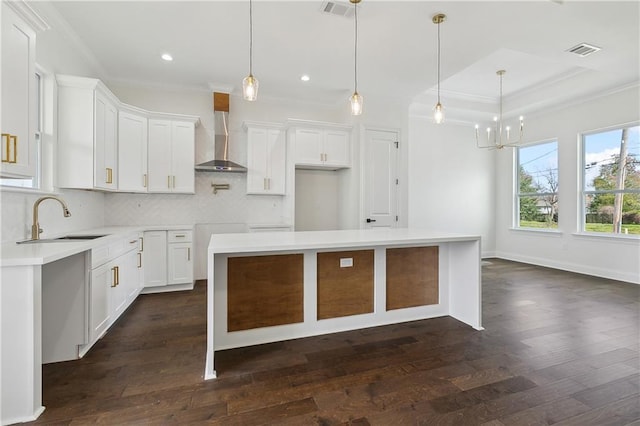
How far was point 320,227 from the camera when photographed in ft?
17.9

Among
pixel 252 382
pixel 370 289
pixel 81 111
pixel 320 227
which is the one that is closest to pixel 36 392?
pixel 252 382

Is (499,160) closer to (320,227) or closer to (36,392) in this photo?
(320,227)

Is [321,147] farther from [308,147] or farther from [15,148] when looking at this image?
[15,148]

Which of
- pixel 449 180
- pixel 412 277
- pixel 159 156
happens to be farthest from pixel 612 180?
pixel 159 156

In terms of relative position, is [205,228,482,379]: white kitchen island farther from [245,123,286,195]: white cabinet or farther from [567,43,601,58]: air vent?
[567,43,601,58]: air vent

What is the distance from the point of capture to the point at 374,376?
6.82 ft

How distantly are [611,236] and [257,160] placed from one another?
584cm

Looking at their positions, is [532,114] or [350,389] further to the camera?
[532,114]

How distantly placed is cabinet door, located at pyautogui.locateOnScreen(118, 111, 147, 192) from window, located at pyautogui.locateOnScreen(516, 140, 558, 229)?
7156 mm

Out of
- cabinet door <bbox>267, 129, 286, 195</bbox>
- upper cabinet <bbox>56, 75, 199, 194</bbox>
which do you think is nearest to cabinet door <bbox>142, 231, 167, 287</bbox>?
upper cabinet <bbox>56, 75, 199, 194</bbox>

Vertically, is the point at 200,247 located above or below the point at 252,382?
above

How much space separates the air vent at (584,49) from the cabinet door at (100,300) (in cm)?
548

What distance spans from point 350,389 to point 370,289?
1.11 metres

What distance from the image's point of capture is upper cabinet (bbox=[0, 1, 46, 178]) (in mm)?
1863
